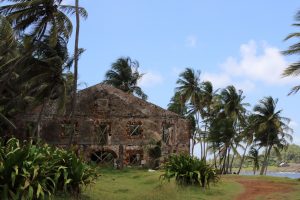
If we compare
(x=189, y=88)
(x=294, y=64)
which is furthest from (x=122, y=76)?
(x=294, y=64)

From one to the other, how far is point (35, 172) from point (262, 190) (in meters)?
9.71

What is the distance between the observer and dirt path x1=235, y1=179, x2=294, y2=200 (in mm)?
15016

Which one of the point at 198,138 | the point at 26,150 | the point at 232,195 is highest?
the point at 198,138

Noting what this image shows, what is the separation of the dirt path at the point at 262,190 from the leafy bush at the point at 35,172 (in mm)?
5890

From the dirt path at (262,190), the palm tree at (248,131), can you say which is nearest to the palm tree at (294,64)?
the dirt path at (262,190)

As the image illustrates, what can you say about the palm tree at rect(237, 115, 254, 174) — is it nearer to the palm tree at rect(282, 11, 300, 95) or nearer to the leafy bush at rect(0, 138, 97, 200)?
the palm tree at rect(282, 11, 300, 95)

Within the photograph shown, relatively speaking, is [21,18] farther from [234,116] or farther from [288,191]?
[234,116]

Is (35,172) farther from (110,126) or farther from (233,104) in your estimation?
(233,104)

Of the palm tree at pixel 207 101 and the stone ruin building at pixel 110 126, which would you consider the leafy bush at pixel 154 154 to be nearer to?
the stone ruin building at pixel 110 126

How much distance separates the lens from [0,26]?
81.8ft

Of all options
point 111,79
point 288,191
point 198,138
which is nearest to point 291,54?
point 288,191

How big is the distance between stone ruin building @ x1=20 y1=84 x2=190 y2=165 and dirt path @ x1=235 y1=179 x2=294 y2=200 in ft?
54.0

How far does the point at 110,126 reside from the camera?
35.9 metres

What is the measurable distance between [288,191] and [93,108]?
22334 millimetres
